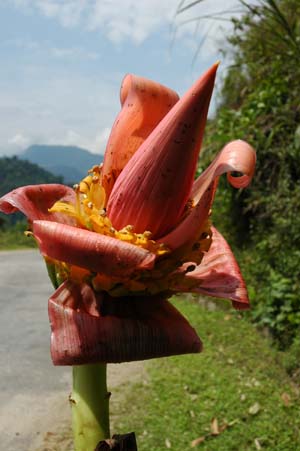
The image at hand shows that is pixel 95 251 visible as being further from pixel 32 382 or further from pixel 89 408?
pixel 32 382

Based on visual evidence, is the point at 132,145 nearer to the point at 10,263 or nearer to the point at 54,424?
the point at 54,424

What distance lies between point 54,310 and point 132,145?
0.49ft

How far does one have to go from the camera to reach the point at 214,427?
2.34m

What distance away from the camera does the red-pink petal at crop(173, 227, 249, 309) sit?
0.42 m

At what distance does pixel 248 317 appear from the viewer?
3.68 m

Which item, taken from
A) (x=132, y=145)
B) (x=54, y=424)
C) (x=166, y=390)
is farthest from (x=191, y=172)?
(x=166, y=390)

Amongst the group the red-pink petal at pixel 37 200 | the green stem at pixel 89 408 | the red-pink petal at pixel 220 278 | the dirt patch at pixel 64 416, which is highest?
the red-pink petal at pixel 37 200

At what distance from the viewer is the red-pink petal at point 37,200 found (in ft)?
1.30

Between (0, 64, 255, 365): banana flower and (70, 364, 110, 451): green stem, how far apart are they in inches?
1.2

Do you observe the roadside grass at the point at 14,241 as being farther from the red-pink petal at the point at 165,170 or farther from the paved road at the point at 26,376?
the red-pink petal at the point at 165,170

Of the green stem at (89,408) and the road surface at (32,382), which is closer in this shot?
the green stem at (89,408)

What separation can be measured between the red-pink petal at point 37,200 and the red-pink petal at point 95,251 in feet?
0.19

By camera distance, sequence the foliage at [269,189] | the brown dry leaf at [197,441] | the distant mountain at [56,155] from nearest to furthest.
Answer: the brown dry leaf at [197,441], the foliage at [269,189], the distant mountain at [56,155]

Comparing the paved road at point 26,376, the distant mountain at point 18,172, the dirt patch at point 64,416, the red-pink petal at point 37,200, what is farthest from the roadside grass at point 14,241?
the distant mountain at point 18,172
